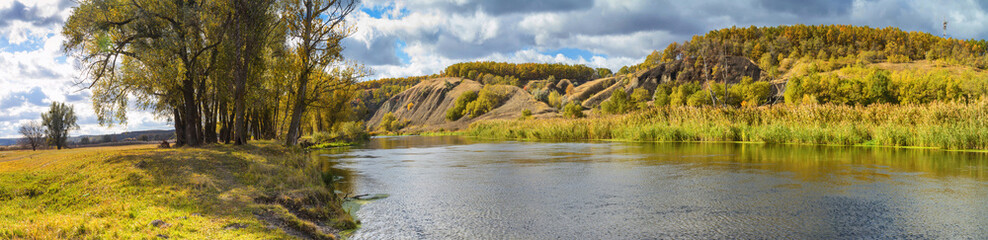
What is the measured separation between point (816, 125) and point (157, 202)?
962 inches

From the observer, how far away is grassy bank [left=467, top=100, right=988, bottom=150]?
59.3 ft

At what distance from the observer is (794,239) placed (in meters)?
5.83

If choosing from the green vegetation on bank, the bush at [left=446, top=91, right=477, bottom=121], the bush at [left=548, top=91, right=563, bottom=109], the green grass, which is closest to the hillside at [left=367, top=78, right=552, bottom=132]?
the bush at [left=446, top=91, right=477, bottom=121]

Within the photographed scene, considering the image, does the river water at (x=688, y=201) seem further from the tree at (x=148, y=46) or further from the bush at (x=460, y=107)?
the bush at (x=460, y=107)

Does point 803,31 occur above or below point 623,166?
above

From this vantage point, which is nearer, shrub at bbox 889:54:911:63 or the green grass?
the green grass

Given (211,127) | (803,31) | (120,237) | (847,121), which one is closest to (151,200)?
(120,237)

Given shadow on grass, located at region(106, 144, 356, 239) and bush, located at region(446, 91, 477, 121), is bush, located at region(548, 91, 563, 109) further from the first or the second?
shadow on grass, located at region(106, 144, 356, 239)

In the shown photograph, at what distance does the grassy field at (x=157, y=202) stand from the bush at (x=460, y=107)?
10701cm

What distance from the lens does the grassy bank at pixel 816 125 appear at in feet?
59.3

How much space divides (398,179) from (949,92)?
67439 mm

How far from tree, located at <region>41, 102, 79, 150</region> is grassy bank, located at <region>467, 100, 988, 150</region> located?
31923 millimetres

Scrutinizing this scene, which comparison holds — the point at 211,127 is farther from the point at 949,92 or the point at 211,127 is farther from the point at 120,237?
the point at 949,92

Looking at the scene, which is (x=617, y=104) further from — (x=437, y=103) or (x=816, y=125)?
(x=437, y=103)
